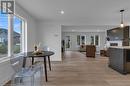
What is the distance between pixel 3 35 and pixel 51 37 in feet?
14.8

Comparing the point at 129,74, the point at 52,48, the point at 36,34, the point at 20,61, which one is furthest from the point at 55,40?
the point at 20,61

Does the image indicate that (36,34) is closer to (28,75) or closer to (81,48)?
(28,75)

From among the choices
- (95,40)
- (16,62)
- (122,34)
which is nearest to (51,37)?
(122,34)

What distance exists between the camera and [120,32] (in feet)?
36.5

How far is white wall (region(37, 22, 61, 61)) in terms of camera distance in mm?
8570

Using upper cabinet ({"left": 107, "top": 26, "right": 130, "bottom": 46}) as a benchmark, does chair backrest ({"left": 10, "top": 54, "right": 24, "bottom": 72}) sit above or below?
below

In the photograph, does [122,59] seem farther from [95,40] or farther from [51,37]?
[95,40]

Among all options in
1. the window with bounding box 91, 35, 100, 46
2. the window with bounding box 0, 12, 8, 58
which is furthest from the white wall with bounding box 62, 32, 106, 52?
the window with bounding box 0, 12, 8, 58

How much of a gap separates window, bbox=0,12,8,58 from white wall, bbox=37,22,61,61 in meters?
4.30

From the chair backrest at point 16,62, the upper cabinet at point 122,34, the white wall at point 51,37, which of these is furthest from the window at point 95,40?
the chair backrest at point 16,62

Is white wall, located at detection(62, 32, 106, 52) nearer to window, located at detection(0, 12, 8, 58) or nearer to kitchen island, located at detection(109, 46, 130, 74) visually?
kitchen island, located at detection(109, 46, 130, 74)

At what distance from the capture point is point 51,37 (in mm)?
8586

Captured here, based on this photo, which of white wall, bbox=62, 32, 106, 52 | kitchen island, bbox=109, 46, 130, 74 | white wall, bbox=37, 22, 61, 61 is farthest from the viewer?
white wall, bbox=62, 32, 106, 52

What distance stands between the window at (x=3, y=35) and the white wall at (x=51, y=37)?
4298 millimetres
